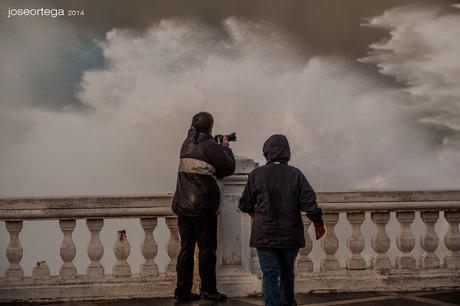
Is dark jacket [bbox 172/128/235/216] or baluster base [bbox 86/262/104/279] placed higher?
dark jacket [bbox 172/128/235/216]

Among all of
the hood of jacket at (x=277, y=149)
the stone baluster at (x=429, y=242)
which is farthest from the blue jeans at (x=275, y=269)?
the stone baluster at (x=429, y=242)

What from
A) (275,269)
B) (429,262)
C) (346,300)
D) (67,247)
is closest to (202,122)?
(275,269)

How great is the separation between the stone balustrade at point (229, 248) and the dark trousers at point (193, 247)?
412 mm

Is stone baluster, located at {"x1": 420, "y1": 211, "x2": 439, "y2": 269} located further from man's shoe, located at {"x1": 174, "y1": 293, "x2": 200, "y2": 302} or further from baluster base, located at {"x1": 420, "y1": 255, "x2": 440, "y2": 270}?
man's shoe, located at {"x1": 174, "y1": 293, "x2": 200, "y2": 302}

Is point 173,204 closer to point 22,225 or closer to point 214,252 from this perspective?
point 214,252

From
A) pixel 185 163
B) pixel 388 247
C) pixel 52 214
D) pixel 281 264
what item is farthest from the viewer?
pixel 388 247

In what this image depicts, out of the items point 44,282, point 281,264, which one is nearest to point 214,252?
point 281,264

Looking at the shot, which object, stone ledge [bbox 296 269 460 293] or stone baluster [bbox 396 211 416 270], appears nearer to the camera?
stone ledge [bbox 296 269 460 293]

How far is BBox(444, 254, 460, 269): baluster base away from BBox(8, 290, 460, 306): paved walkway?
50 cm

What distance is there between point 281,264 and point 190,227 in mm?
1516

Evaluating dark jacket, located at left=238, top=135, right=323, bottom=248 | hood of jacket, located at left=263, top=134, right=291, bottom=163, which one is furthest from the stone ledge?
hood of jacket, located at left=263, top=134, right=291, bottom=163

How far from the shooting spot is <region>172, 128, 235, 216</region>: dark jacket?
782 cm

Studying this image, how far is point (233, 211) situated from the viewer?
27.8 ft

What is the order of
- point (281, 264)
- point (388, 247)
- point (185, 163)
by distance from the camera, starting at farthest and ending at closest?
point (388, 247) < point (185, 163) < point (281, 264)
